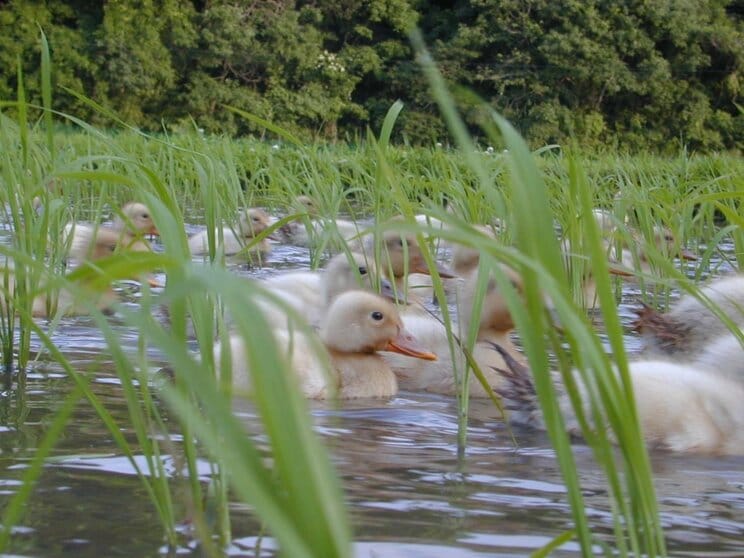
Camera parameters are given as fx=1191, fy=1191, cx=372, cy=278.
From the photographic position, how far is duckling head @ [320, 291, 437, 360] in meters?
3.39

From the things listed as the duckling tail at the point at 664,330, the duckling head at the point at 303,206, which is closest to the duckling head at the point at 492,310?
the duckling tail at the point at 664,330

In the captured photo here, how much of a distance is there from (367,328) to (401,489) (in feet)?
4.38

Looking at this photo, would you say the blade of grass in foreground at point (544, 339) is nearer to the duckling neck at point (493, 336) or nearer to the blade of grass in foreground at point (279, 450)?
the blade of grass in foreground at point (279, 450)

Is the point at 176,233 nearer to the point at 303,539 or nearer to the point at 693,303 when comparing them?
the point at 303,539

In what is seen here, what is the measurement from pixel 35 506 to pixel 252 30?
26.4 m

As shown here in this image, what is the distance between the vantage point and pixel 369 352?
348cm

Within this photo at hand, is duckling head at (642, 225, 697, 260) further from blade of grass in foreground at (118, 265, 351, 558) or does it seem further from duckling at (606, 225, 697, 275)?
blade of grass in foreground at (118, 265, 351, 558)

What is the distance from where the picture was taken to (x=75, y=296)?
4.26 feet

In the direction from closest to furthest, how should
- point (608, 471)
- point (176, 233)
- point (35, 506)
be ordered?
1. point (608, 471)
2. point (176, 233)
3. point (35, 506)

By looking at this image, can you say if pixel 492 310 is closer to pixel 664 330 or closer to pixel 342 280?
pixel 664 330

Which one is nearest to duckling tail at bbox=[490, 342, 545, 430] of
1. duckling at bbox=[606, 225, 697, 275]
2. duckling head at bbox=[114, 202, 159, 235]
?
duckling at bbox=[606, 225, 697, 275]

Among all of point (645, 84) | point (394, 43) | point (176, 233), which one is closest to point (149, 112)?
point (394, 43)

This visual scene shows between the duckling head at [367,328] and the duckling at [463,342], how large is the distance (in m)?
0.14

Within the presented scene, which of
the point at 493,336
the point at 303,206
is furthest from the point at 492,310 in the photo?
the point at 303,206
